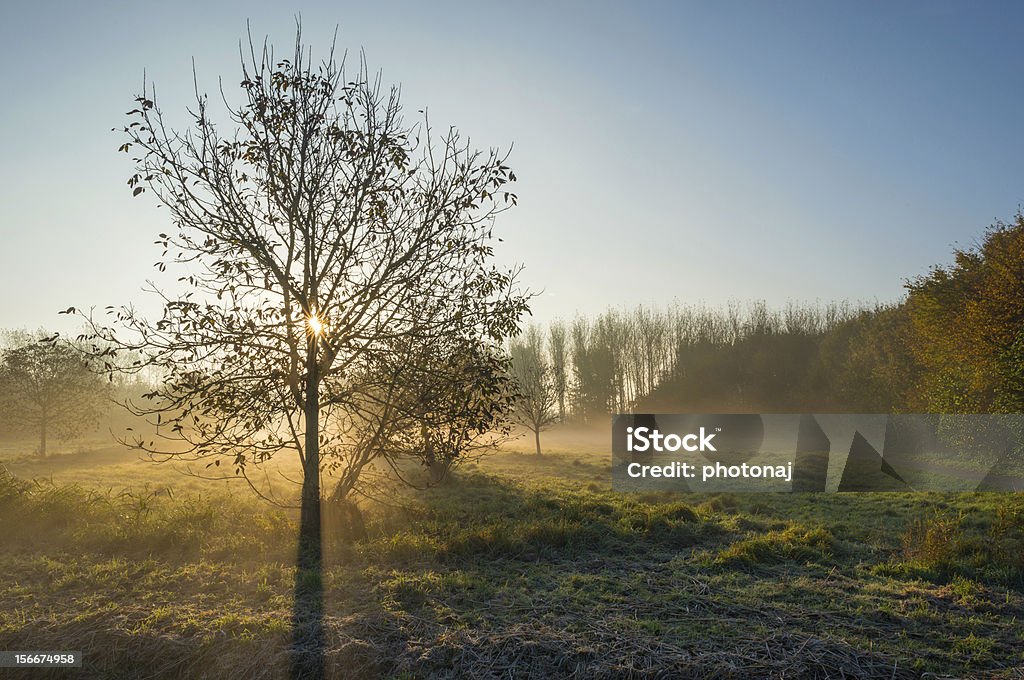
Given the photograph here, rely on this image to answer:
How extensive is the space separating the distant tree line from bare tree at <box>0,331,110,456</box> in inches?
971

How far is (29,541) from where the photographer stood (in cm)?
898

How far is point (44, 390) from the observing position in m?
30.1

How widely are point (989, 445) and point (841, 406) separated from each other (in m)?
24.7

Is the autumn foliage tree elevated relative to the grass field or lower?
elevated

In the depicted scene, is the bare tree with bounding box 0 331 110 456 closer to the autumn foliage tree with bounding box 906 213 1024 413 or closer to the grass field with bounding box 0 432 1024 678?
the grass field with bounding box 0 432 1024 678

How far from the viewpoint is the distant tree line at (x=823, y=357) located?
18.9 meters

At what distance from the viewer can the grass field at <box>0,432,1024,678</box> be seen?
16.8 ft

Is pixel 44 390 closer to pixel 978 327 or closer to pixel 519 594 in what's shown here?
pixel 519 594

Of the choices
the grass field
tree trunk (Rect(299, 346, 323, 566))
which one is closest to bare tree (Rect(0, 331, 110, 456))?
the grass field

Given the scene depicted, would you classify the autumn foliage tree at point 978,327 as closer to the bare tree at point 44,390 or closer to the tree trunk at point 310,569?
the tree trunk at point 310,569

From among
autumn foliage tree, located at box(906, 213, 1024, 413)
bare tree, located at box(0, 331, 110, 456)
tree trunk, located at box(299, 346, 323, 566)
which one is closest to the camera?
tree trunk, located at box(299, 346, 323, 566)

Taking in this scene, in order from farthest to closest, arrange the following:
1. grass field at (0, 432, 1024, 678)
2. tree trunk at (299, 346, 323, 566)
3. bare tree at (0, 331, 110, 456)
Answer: bare tree at (0, 331, 110, 456), tree trunk at (299, 346, 323, 566), grass field at (0, 432, 1024, 678)

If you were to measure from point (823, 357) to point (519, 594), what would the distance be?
51.0 metres

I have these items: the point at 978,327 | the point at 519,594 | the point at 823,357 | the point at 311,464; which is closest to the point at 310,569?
the point at 311,464
